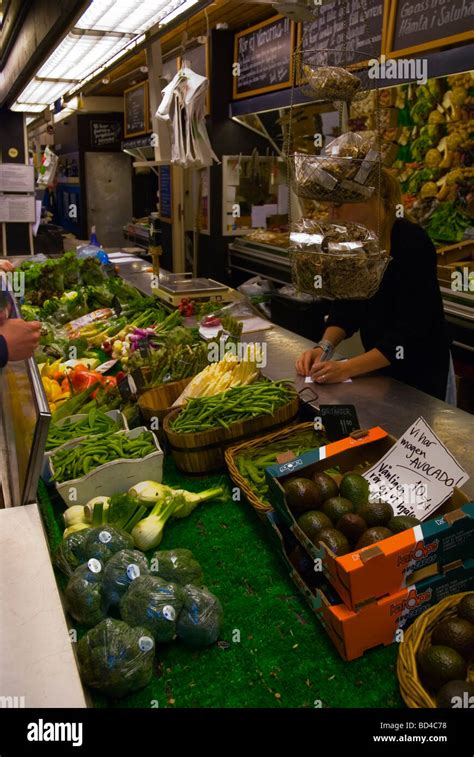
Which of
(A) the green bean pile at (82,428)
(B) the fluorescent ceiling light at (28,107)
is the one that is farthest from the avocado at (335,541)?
(B) the fluorescent ceiling light at (28,107)

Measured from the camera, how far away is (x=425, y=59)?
15.6ft

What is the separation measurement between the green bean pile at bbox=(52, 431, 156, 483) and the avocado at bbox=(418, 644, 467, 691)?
1.34m

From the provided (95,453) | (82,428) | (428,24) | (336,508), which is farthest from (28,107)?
(336,508)

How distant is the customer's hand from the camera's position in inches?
103

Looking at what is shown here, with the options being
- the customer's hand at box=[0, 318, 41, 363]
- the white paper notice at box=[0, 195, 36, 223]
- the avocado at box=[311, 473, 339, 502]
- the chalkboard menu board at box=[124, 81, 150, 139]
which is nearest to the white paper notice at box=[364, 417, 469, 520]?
the avocado at box=[311, 473, 339, 502]

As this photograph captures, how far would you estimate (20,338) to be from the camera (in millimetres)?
2686

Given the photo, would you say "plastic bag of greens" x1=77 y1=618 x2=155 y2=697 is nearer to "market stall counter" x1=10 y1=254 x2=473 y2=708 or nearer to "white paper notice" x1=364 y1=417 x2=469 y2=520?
"market stall counter" x1=10 y1=254 x2=473 y2=708

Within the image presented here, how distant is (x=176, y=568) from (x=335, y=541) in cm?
50

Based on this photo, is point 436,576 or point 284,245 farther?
point 284,245
